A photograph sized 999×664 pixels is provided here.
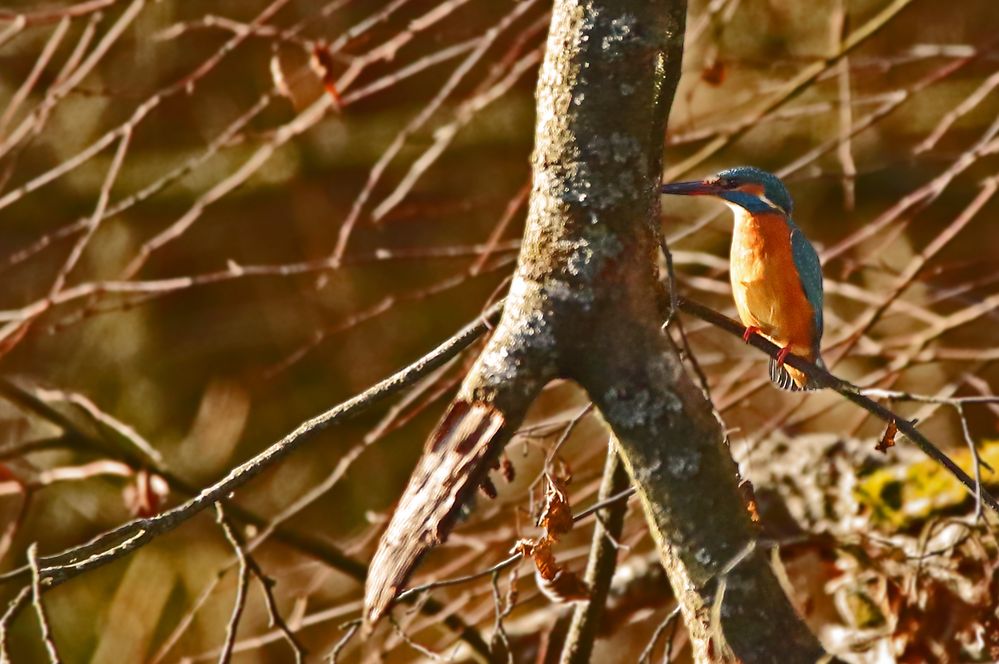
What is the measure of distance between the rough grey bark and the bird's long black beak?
29 cm

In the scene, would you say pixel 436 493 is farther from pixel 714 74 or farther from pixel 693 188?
pixel 714 74

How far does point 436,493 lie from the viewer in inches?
40.0

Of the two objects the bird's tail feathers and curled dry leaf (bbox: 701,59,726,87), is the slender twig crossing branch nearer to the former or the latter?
the bird's tail feathers

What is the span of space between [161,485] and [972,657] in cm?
142

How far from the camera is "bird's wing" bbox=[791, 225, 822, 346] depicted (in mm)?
1688

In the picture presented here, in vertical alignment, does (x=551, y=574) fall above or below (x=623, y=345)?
below

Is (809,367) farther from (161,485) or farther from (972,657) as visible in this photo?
(161,485)

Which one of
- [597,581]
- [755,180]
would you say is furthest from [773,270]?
[597,581]

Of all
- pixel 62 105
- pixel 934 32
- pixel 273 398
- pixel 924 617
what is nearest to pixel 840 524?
pixel 924 617

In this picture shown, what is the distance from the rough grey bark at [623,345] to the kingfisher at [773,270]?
0.58 metres

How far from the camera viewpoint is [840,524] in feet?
6.83

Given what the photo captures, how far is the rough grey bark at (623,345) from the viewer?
105 centimetres

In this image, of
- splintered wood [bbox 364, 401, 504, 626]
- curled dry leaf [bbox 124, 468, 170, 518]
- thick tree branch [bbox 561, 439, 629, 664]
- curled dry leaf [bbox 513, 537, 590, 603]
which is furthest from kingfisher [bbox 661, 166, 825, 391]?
curled dry leaf [bbox 124, 468, 170, 518]

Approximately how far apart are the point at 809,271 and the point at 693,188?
30 centimetres
